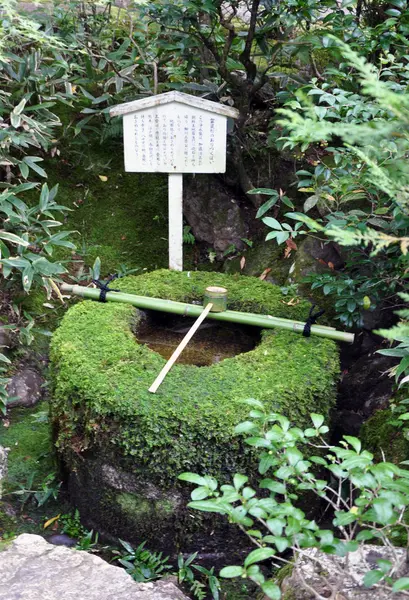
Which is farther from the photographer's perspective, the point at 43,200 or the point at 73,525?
the point at 43,200

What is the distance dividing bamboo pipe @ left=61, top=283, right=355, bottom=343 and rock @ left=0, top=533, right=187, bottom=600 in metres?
1.65

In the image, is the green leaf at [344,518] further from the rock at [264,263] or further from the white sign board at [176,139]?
the white sign board at [176,139]

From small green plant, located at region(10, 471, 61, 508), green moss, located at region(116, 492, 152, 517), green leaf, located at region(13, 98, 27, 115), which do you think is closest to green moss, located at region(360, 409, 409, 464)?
green moss, located at region(116, 492, 152, 517)

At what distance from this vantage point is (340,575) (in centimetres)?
185

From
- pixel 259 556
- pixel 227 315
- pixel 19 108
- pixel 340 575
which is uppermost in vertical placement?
pixel 19 108

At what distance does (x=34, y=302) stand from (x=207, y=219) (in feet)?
5.38

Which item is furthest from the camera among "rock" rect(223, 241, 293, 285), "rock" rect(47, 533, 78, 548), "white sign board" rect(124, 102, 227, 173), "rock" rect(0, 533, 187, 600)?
"rock" rect(223, 241, 293, 285)

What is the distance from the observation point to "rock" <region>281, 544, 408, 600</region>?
1894 mm

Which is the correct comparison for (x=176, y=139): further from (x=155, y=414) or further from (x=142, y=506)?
(x=142, y=506)

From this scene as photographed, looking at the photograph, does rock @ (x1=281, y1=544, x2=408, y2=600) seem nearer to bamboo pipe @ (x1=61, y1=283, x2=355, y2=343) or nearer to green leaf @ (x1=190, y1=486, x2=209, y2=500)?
green leaf @ (x1=190, y1=486, x2=209, y2=500)

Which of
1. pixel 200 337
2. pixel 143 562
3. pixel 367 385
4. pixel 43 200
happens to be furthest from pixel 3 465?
pixel 367 385

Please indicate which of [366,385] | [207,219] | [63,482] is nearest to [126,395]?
[63,482]

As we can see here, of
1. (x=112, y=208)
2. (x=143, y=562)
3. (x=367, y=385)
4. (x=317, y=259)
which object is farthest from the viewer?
(x=112, y=208)

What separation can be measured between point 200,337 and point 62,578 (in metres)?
1.91
